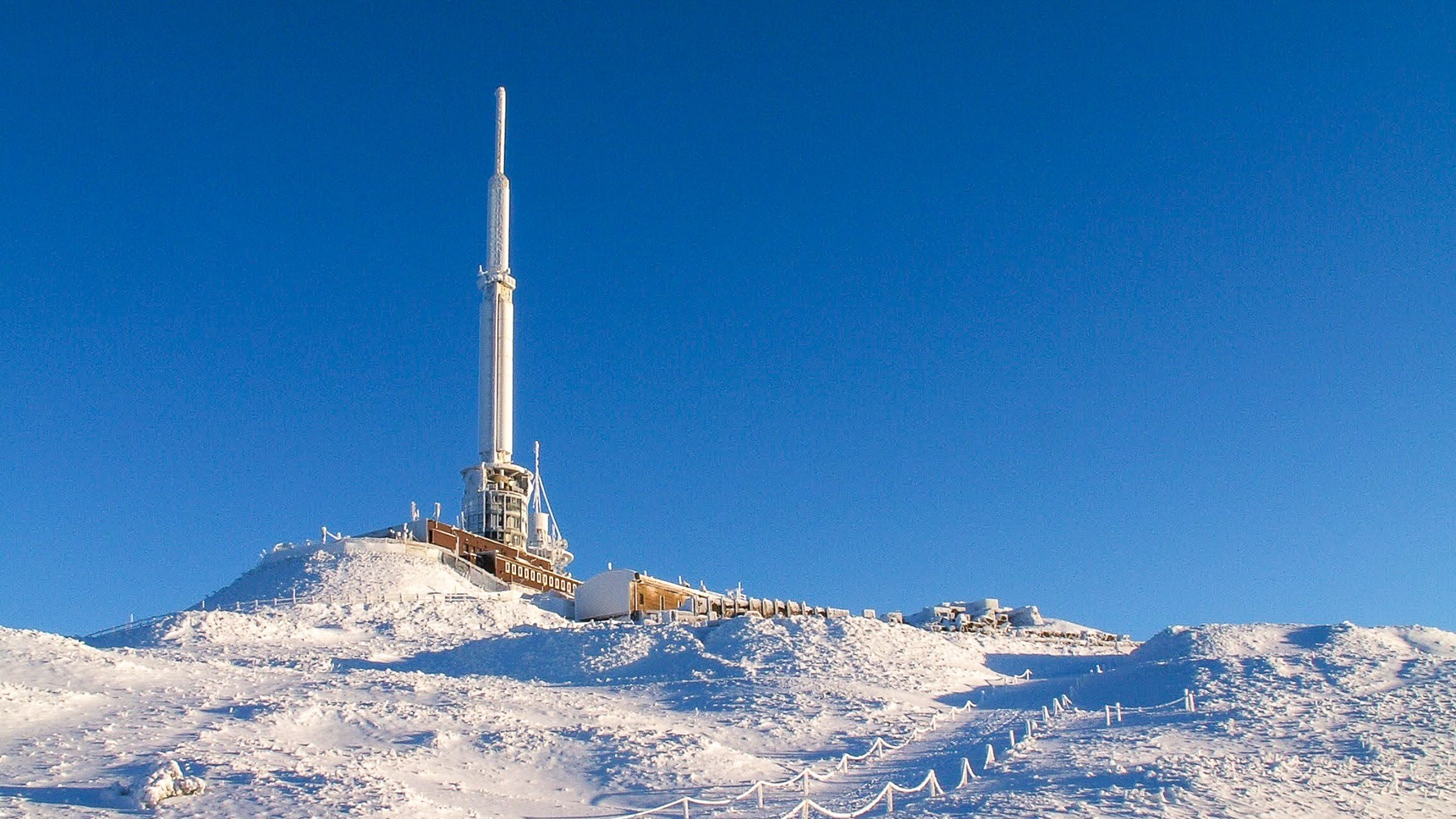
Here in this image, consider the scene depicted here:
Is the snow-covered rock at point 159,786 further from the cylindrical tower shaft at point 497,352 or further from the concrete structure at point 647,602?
the cylindrical tower shaft at point 497,352

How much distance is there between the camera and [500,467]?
80062mm

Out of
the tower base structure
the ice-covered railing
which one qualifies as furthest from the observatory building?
the ice-covered railing

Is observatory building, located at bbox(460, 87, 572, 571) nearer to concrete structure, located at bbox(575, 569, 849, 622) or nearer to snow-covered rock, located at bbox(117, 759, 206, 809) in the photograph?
concrete structure, located at bbox(575, 569, 849, 622)

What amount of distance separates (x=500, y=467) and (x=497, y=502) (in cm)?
244

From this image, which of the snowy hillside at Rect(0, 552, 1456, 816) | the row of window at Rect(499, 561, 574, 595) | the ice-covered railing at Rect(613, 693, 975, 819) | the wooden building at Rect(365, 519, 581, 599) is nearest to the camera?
the ice-covered railing at Rect(613, 693, 975, 819)

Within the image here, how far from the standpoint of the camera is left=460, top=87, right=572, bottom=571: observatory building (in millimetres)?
78625

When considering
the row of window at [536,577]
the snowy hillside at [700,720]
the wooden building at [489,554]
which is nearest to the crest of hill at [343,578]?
the wooden building at [489,554]

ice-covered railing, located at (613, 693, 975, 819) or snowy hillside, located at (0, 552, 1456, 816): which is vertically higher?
snowy hillside, located at (0, 552, 1456, 816)

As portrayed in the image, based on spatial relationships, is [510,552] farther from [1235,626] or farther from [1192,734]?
[1192,734]

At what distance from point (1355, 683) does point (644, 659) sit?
69.1 ft

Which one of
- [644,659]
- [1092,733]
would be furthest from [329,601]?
[1092,733]

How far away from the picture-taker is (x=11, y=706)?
25.1m

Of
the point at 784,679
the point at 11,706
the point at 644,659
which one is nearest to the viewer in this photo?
the point at 11,706

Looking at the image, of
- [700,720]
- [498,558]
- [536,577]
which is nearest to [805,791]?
[700,720]
